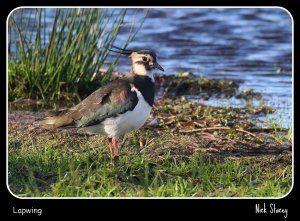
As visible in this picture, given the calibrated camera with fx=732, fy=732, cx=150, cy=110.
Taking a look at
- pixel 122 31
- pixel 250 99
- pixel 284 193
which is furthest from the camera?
pixel 122 31

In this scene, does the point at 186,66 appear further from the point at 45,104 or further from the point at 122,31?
the point at 45,104

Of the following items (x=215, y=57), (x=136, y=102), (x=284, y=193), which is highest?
(x=136, y=102)

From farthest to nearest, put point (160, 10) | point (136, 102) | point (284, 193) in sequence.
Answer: point (160, 10) < point (136, 102) < point (284, 193)

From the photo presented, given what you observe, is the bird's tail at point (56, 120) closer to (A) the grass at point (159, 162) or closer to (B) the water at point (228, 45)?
(A) the grass at point (159, 162)

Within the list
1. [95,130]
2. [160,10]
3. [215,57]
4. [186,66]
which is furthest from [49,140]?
[160,10]

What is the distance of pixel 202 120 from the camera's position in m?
7.50

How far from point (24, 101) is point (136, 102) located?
2.49 m

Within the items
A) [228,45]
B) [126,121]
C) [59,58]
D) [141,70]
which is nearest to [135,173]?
[126,121]

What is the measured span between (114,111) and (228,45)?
627cm

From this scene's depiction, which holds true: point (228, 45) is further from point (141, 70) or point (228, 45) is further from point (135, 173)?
point (135, 173)

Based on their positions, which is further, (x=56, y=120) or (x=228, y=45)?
(x=228, y=45)

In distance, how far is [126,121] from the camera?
234 inches

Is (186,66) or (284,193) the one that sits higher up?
(284,193)

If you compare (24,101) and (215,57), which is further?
(215,57)
